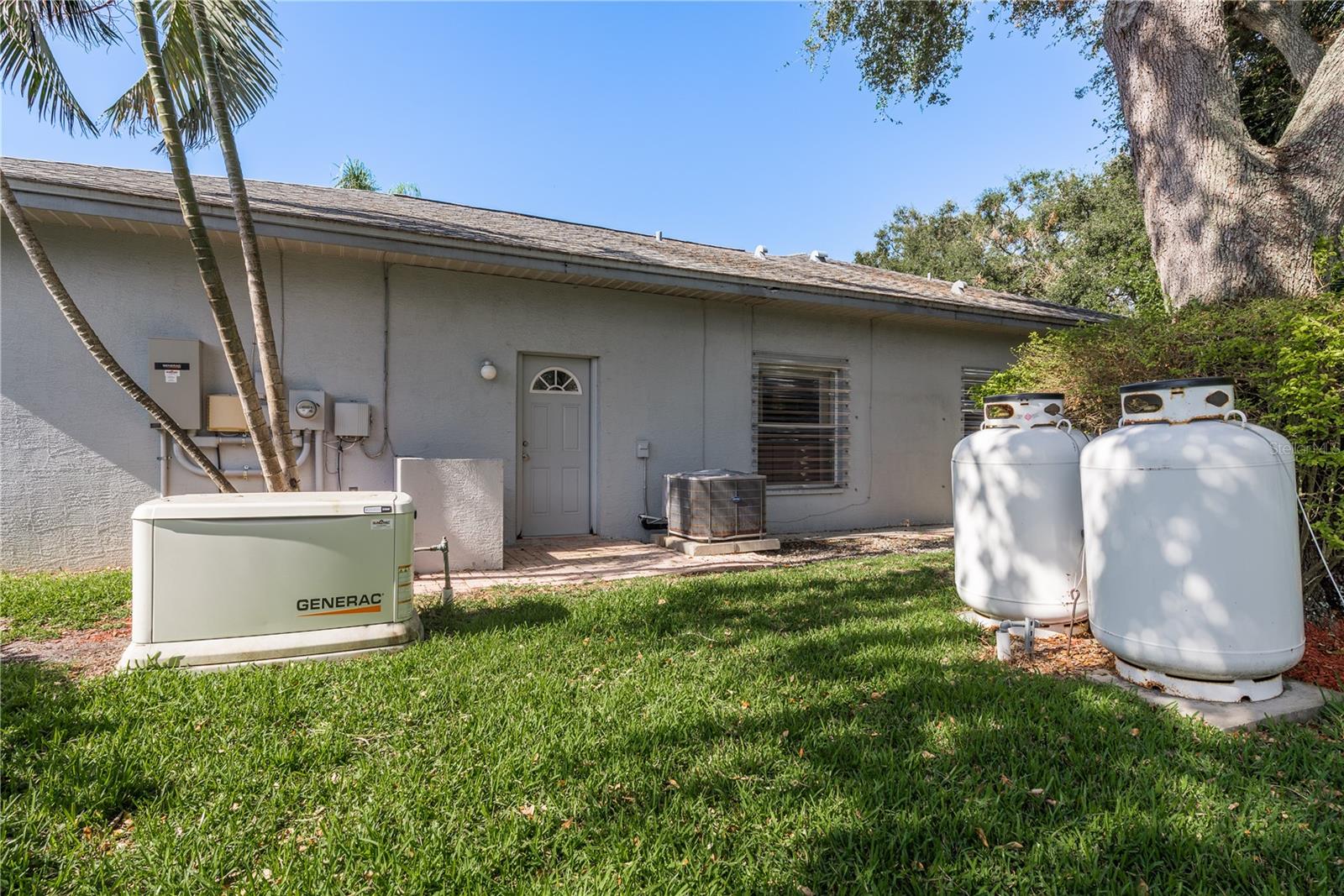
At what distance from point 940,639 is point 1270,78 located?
397 inches

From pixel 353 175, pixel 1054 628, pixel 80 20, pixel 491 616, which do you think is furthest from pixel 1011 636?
pixel 353 175

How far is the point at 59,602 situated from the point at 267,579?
229 cm

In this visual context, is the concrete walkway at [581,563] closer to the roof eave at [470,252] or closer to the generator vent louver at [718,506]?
the generator vent louver at [718,506]

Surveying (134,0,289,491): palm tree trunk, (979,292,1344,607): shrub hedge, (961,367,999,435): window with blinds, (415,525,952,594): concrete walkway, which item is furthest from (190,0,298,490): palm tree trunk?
(961,367,999,435): window with blinds

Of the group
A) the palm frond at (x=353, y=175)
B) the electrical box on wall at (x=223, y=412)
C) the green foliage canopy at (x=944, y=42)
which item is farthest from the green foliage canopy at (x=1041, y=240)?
the palm frond at (x=353, y=175)

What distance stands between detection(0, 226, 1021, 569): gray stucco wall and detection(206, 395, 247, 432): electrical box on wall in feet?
0.68

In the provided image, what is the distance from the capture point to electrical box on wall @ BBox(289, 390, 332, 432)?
558 cm

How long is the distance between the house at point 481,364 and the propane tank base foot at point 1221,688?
4.63 m

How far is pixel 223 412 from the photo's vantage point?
541cm

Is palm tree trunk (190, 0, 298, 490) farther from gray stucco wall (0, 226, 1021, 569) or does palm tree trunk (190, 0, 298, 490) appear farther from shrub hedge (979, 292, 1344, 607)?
shrub hedge (979, 292, 1344, 607)

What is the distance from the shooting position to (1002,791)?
1.97 meters

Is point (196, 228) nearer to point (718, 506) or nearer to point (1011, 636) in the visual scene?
point (718, 506)

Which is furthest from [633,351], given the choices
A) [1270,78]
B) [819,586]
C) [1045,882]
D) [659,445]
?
[1270,78]

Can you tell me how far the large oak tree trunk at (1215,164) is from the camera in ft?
12.3
